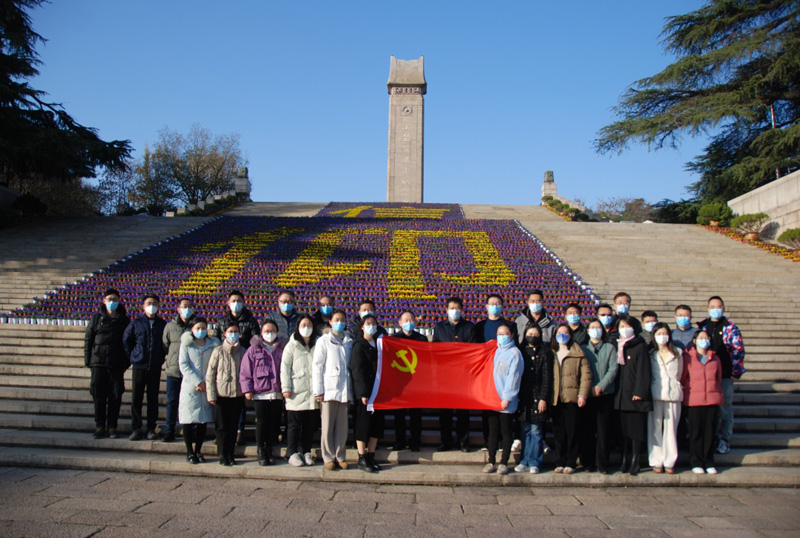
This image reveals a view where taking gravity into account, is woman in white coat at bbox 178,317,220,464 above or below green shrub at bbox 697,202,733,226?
below

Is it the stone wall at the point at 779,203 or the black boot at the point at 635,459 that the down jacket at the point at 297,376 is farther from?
the stone wall at the point at 779,203

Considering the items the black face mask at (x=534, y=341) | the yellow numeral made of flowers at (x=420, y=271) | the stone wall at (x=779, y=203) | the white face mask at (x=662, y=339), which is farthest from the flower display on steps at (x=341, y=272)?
the stone wall at (x=779, y=203)

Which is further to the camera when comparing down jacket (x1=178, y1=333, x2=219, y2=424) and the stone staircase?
down jacket (x1=178, y1=333, x2=219, y2=424)

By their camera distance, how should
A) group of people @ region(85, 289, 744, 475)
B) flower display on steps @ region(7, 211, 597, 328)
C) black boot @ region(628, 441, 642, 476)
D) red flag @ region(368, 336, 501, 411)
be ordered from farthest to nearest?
1. flower display on steps @ region(7, 211, 597, 328)
2. red flag @ region(368, 336, 501, 411)
3. group of people @ region(85, 289, 744, 475)
4. black boot @ region(628, 441, 642, 476)

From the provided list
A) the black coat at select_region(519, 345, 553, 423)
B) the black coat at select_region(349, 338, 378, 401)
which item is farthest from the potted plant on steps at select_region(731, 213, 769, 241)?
the black coat at select_region(349, 338, 378, 401)

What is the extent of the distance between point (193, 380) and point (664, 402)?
525 cm

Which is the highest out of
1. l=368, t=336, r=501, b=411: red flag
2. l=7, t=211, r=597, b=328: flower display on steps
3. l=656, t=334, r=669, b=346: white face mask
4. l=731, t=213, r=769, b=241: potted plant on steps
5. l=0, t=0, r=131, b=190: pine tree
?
l=0, t=0, r=131, b=190: pine tree

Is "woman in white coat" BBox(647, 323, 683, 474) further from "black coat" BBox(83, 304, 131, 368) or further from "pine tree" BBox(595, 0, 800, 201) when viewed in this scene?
"pine tree" BBox(595, 0, 800, 201)

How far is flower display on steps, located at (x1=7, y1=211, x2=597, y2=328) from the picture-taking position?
13172mm

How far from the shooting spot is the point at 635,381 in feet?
20.9

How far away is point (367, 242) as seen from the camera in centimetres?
2003

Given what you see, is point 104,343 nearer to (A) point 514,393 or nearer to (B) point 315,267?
(A) point 514,393

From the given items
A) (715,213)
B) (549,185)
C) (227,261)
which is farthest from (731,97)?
(227,261)

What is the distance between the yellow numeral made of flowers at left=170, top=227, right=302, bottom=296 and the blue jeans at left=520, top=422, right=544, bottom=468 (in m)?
9.78
